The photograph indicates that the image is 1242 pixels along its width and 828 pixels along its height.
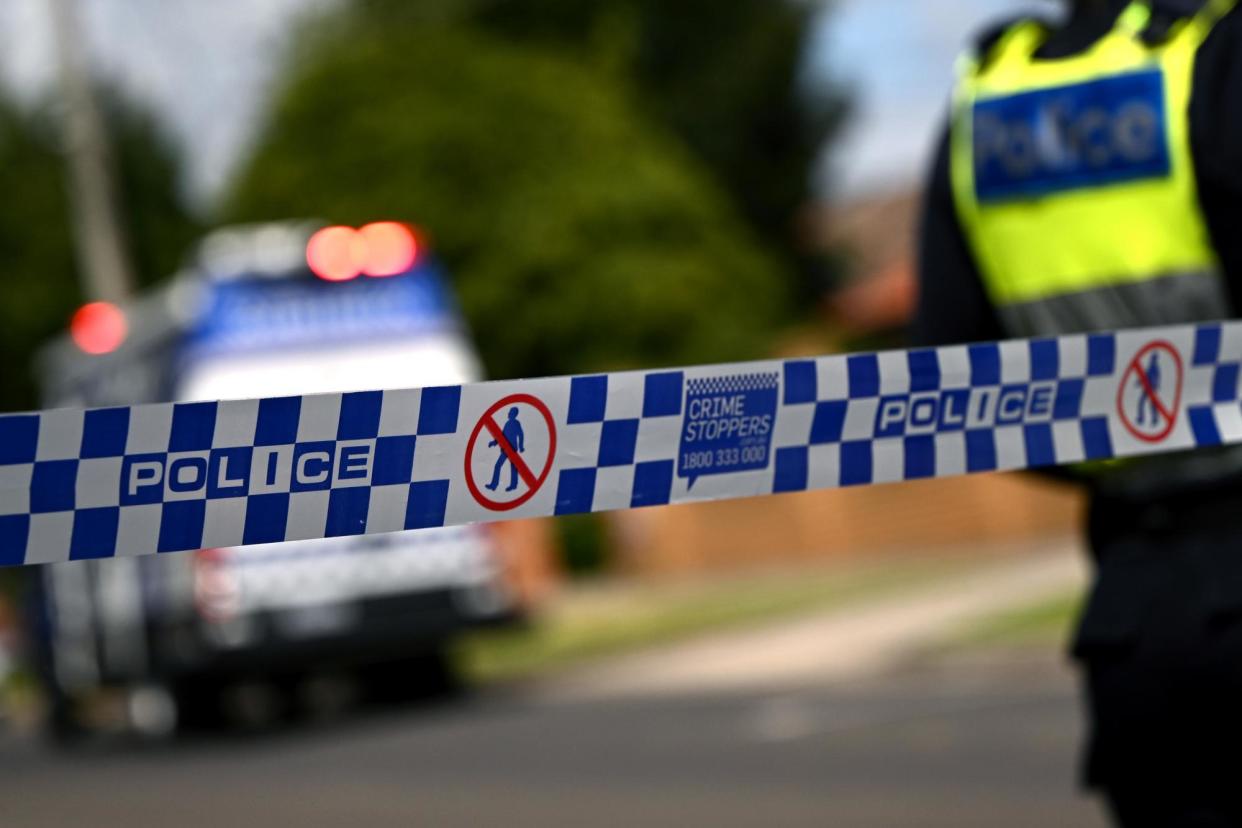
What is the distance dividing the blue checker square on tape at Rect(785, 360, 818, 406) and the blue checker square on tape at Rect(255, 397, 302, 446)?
2.00ft

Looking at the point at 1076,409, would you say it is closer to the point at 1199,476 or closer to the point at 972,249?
the point at 1199,476

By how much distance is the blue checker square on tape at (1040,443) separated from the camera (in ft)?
8.86

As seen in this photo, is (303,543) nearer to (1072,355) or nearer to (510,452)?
(1072,355)

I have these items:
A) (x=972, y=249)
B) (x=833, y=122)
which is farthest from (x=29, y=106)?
(x=972, y=249)

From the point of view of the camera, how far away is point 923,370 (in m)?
2.63

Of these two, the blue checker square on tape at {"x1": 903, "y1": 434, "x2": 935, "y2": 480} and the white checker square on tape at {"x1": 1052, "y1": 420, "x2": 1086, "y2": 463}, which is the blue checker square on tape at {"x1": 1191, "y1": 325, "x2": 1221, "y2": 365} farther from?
the blue checker square on tape at {"x1": 903, "y1": 434, "x2": 935, "y2": 480}

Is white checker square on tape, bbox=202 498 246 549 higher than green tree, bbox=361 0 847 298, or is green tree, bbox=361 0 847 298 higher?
white checker square on tape, bbox=202 498 246 549

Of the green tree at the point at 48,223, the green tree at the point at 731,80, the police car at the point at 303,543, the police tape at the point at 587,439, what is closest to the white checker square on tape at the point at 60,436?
the police tape at the point at 587,439

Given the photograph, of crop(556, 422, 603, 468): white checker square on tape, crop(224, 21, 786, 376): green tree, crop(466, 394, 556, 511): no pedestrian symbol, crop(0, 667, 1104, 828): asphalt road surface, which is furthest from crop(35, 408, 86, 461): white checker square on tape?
crop(224, 21, 786, 376): green tree

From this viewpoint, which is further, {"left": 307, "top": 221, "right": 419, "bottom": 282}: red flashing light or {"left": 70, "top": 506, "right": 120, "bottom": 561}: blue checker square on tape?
{"left": 307, "top": 221, "right": 419, "bottom": 282}: red flashing light

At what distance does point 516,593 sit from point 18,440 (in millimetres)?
12978

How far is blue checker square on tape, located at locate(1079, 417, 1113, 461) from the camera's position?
2.72 metres

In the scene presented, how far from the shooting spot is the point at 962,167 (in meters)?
2.96

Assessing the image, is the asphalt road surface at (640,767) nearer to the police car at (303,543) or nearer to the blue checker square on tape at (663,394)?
the police car at (303,543)
